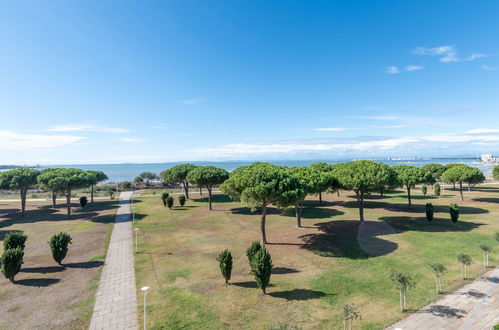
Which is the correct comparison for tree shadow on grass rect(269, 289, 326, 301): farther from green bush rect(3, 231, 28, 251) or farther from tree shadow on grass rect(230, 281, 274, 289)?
green bush rect(3, 231, 28, 251)

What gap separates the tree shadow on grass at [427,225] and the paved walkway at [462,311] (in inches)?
554

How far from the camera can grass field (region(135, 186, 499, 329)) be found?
13.1 metres

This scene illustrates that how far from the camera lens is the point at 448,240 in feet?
79.5

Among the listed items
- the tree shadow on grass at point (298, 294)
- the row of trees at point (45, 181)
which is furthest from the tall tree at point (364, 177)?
the row of trees at point (45, 181)

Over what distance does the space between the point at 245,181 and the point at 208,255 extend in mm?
7918

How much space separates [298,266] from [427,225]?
21.7 meters

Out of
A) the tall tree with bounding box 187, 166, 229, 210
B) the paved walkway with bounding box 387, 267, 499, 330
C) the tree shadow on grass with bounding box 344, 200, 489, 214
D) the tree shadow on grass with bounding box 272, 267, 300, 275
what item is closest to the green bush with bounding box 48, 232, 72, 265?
the tree shadow on grass with bounding box 272, 267, 300, 275

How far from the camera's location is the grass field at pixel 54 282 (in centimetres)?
1316

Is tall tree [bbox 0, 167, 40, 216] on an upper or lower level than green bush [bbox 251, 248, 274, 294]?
upper

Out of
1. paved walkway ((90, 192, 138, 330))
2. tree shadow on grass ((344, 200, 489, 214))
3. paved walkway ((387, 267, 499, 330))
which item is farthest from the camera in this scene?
tree shadow on grass ((344, 200, 489, 214))

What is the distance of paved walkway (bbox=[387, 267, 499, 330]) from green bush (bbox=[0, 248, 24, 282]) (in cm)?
2490

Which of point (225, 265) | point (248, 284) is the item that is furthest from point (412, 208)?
point (225, 265)

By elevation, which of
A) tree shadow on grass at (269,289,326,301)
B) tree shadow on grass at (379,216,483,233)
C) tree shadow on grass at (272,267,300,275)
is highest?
tree shadow on grass at (379,216,483,233)

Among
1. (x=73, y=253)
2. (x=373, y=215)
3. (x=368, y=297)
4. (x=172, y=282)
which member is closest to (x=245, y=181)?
(x=172, y=282)
